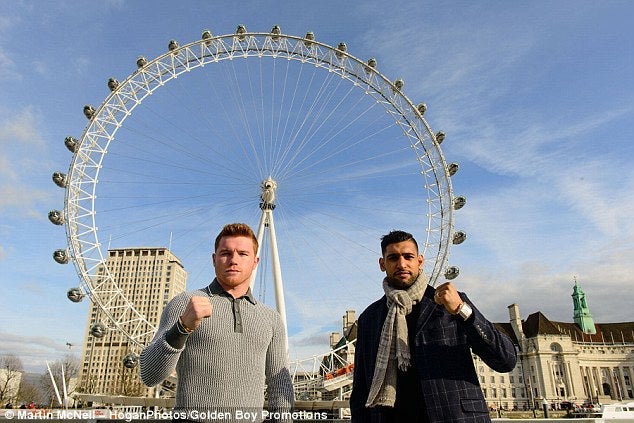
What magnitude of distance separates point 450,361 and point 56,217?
25.6 metres

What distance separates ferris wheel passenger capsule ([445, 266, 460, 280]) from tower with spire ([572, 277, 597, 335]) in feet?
291

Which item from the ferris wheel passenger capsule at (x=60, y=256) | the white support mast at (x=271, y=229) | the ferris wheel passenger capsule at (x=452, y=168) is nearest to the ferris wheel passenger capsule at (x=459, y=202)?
the ferris wheel passenger capsule at (x=452, y=168)

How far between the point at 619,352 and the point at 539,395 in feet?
Result: 69.7

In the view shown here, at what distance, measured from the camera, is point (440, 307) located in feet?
12.0

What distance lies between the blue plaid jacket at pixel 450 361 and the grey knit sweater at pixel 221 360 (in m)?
0.99

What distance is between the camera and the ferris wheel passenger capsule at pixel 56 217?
80.0 feet

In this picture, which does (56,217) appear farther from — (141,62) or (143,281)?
(143,281)

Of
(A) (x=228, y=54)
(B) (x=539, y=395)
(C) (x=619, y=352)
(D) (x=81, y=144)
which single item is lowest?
(B) (x=539, y=395)

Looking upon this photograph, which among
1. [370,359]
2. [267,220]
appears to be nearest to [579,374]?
[267,220]

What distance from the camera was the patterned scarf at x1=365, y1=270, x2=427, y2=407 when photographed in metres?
3.48

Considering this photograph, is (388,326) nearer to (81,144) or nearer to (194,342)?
(194,342)

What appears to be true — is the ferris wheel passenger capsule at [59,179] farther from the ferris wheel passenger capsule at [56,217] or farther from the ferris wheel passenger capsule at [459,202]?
the ferris wheel passenger capsule at [459,202]

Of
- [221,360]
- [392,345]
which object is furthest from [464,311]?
[221,360]

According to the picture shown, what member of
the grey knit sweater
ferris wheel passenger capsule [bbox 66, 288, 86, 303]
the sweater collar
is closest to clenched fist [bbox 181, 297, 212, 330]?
the grey knit sweater
